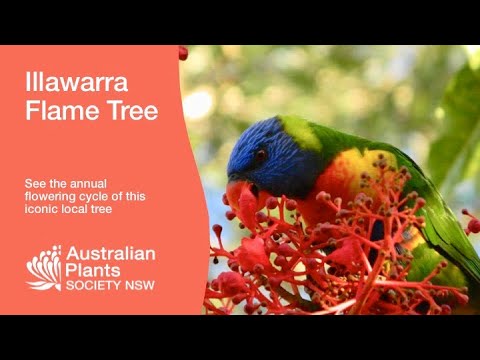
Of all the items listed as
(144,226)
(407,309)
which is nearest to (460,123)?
(407,309)

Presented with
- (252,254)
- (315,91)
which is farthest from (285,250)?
(315,91)

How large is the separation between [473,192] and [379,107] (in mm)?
1844

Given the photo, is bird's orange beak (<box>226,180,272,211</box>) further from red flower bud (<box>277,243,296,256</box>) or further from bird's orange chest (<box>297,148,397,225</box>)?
red flower bud (<box>277,243,296,256</box>)

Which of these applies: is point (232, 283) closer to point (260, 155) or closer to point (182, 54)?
point (182, 54)

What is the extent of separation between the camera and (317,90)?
5.92 m

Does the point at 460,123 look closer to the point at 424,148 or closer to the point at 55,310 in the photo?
the point at 55,310

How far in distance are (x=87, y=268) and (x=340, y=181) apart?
92 cm

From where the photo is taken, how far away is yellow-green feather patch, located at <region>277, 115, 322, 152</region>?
2881mm

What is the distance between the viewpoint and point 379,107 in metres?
5.91

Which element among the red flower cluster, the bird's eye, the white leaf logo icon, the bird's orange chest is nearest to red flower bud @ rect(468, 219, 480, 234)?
the red flower cluster

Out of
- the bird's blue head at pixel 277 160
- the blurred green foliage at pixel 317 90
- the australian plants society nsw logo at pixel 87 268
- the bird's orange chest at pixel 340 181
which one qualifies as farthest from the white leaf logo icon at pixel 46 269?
the blurred green foliage at pixel 317 90

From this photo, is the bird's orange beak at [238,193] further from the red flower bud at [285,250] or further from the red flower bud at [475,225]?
the red flower bud at [475,225]

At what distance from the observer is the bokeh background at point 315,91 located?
5.40 m

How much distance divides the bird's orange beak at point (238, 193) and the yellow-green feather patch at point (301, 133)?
0.22 metres
